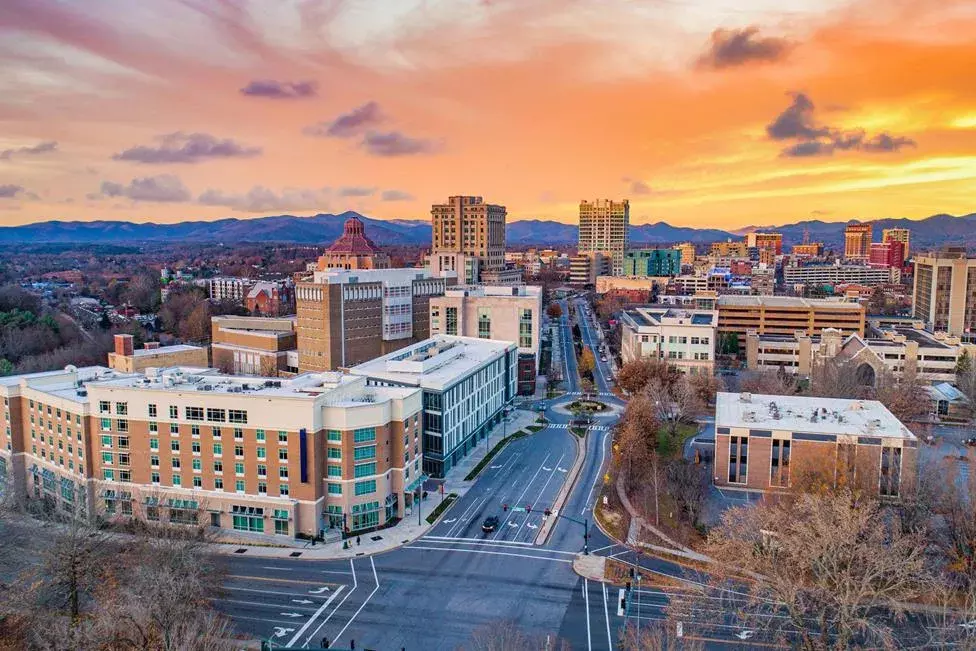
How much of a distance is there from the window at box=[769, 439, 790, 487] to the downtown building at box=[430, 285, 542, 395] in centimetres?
4383

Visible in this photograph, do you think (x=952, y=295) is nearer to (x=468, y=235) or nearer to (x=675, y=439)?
(x=675, y=439)

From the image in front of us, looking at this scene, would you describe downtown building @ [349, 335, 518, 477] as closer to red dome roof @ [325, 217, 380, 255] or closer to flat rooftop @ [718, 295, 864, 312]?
flat rooftop @ [718, 295, 864, 312]

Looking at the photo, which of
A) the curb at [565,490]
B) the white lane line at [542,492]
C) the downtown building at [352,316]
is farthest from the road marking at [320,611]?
the downtown building at [352,316]

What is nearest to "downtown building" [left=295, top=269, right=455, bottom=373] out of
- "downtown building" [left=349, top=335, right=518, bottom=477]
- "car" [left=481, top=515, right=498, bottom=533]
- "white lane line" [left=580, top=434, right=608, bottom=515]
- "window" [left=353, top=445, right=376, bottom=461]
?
"downtown building" [left=349, top=335, right=518, bottom=477]

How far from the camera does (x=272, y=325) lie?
4395 inches

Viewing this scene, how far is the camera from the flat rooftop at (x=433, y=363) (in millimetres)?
66125

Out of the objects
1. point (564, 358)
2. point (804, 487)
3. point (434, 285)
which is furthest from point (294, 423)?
point (564, 358)

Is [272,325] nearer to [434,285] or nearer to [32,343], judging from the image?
[434,285]

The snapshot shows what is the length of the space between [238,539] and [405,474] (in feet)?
41.8

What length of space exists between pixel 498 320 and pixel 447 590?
199 ft

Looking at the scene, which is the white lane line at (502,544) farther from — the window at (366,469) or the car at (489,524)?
the window at (366,469)

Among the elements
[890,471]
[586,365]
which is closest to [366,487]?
[890,471]

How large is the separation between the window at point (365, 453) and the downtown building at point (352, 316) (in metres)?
40.2

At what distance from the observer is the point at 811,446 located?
189 feet
